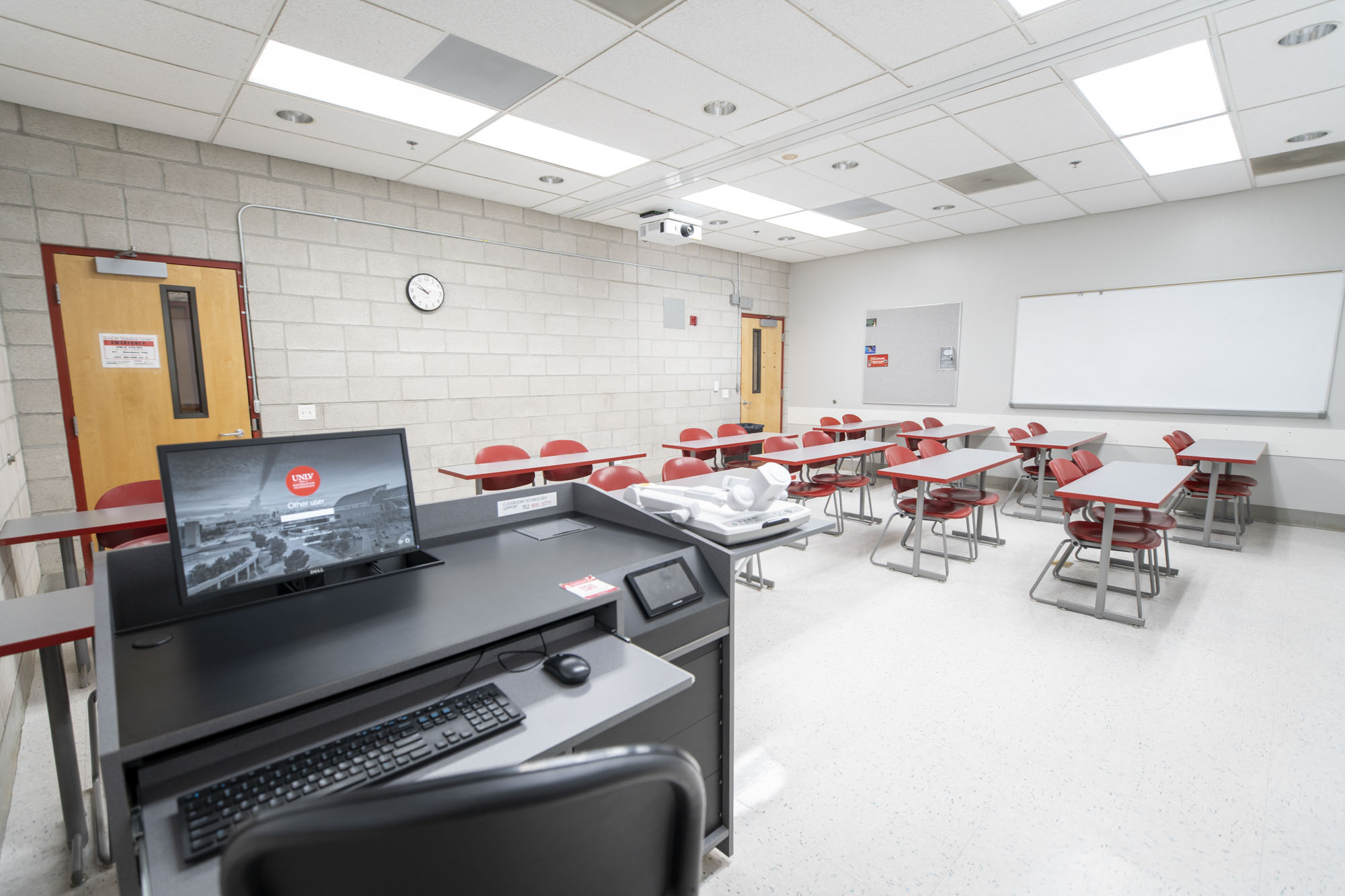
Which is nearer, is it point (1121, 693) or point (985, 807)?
point (985, 807)

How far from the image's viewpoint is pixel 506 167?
4523 mm

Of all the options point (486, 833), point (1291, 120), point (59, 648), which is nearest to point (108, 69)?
point (59, 648)

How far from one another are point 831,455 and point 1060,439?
106 inches

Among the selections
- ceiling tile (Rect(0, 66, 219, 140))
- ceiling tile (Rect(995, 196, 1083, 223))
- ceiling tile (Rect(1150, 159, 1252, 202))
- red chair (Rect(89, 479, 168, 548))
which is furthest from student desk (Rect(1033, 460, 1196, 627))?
ceiling tile (Rect(0, 66, 219, 140))

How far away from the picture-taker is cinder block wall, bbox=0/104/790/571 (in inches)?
139

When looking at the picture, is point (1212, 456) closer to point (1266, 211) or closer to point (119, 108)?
point (1266, 211)

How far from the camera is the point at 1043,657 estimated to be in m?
2.95

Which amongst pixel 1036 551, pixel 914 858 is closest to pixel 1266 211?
pixel 1036 551

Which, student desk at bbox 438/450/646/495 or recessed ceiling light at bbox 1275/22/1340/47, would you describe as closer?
recessed ceiling light at bbox 1275/22/1340/47

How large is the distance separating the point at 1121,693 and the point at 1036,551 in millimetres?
2200

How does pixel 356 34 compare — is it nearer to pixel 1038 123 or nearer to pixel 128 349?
pixel 128 349

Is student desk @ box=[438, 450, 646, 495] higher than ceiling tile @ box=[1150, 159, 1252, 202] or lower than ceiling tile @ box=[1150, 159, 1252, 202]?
lower

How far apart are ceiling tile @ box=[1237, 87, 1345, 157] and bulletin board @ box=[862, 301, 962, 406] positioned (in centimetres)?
307

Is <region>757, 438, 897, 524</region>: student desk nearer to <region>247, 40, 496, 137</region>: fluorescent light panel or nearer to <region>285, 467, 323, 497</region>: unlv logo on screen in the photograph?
<region>247, 40, 496, 137</region>: fluorescent light panel
